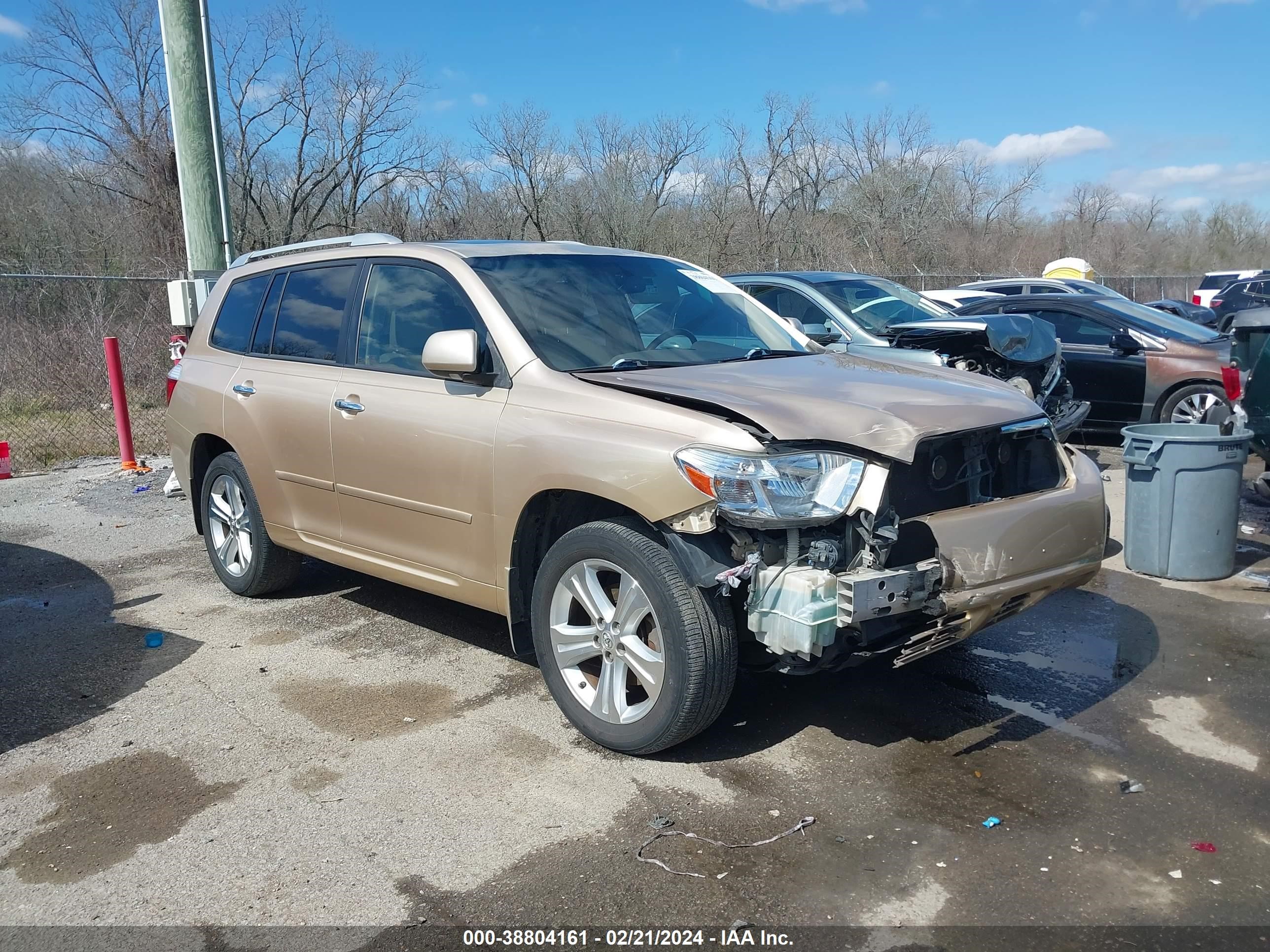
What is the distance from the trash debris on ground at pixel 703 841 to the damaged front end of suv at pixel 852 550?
0.50m

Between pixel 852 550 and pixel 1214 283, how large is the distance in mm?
34817

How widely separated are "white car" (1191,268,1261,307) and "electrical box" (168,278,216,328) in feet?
91.5

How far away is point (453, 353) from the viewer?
4.08 metres

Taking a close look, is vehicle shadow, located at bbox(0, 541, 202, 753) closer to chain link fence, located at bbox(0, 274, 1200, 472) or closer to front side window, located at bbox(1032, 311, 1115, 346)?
chain link fence, located at bbox(0, 274, 1200, 472)

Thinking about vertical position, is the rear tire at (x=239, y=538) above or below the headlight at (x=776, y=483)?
below

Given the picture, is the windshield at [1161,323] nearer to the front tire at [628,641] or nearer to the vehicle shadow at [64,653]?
the front tire at [628,641]

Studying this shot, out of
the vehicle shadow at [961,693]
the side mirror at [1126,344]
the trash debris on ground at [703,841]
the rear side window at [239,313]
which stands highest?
the rear side window at [239,313]

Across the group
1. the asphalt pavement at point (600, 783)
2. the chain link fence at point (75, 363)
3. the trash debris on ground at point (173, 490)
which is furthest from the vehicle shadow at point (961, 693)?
the chain link fence at point (75, 363)

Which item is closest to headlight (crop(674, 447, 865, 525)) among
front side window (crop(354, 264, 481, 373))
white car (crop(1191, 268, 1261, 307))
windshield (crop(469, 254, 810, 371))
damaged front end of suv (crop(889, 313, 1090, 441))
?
windshield (crop(469, 254, 810, 371))

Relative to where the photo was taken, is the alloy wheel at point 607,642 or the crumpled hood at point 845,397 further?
the alloy wheel at point 607,642

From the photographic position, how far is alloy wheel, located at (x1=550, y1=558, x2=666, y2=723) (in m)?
3.67

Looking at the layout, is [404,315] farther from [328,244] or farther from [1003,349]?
[1003,349]

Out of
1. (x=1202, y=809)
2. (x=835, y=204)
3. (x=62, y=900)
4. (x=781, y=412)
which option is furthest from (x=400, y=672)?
(x=835, y=204)

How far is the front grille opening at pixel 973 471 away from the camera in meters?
3.63
